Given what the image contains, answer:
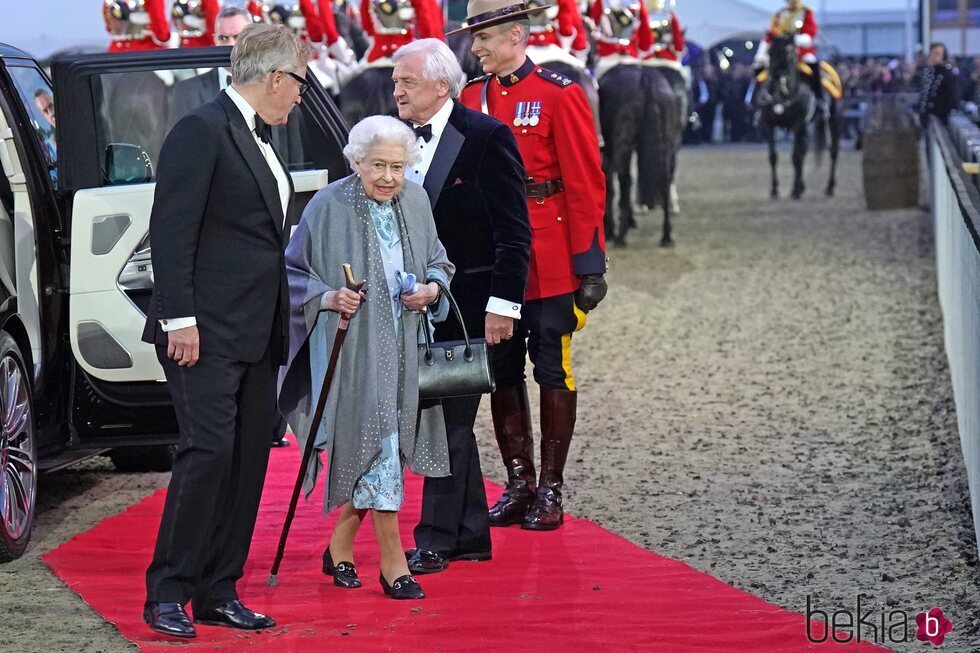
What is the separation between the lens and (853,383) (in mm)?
9352

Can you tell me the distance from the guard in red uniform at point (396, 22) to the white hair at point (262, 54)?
9.02 m

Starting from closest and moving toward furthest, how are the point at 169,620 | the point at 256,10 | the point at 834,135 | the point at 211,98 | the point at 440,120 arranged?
the point at 169,620 → the point at 440,120 → the point at 211,98 → the point at 256,10 → the point at 834,135

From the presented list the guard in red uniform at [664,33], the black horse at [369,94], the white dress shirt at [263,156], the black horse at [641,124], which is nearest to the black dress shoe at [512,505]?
the white dress shirt at [263,156]

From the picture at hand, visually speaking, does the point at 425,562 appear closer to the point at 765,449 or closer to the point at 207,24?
the point at 765,449

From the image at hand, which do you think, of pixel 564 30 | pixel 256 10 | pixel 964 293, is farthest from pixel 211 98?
pixel 256 10

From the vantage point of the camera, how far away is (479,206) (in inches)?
222

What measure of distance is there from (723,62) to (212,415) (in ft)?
115

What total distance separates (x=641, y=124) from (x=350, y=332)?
11085 millimetres

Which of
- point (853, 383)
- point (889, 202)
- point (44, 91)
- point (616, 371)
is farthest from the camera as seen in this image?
point (889, 202)

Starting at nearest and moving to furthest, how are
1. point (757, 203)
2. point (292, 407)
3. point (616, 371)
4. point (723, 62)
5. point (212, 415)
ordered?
point (212, 415), point (292, 407), point (616, 371), point (757, 203), point (723, 62)

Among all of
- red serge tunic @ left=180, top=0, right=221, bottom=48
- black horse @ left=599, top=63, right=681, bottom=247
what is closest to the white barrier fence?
black horse @ left=599, top=63, right=681, bottom=247

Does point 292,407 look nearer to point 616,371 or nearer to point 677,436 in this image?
point 677,436

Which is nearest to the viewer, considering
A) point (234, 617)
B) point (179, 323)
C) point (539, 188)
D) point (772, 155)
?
point (179, 323)

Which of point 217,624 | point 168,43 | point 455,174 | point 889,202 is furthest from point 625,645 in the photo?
point 889,202
